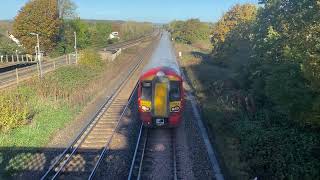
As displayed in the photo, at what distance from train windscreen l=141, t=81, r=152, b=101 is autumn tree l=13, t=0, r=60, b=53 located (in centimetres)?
3970

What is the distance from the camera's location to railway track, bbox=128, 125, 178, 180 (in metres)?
13.6

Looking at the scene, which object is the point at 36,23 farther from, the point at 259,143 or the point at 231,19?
the point at 259,143

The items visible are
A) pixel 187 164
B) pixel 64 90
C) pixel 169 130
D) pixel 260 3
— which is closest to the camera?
pixel 187 164

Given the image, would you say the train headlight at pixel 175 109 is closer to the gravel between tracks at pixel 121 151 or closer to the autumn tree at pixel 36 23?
the gravel between tracks at pixel 121 151

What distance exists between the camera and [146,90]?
17516 millimetres

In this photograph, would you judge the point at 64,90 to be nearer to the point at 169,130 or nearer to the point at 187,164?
the point at 169,130

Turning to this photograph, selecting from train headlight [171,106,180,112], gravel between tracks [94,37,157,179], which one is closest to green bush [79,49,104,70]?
gravel between tracks [94,37,157,179]

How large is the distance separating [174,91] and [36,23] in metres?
41.3

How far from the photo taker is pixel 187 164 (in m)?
14.4

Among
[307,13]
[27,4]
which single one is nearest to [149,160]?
[307,13]

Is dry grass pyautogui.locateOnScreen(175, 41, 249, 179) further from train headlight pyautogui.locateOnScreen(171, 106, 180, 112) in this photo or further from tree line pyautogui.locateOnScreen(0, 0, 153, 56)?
tree line pyautogui.locateOnScreen(0, 0, 153, 56)

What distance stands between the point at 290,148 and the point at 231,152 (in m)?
2.16

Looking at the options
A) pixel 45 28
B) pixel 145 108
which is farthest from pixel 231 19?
pixel 145 108

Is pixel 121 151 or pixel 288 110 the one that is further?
pixel 121 151
